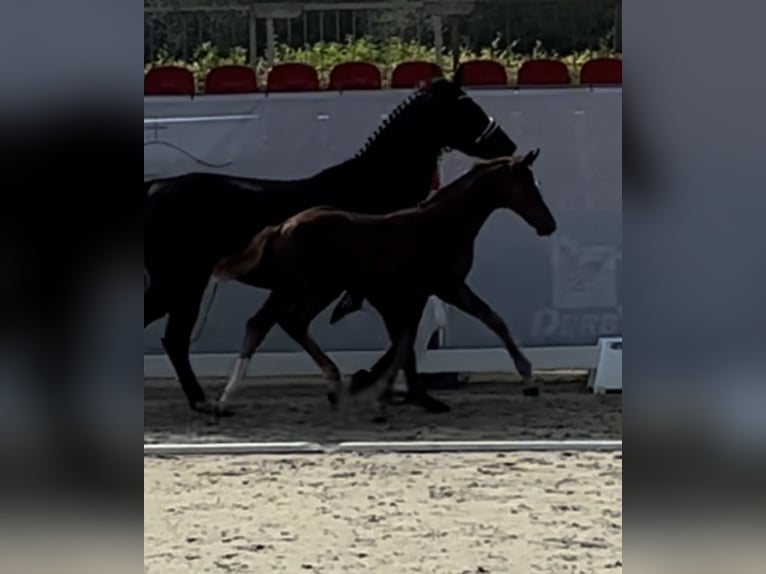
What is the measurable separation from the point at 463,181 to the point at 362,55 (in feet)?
3.93

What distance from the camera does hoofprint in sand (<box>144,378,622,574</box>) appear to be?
12.9 ft

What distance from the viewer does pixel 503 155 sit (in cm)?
700

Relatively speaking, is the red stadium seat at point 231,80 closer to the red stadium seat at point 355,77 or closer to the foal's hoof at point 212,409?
the red stadium seat at point 355,77

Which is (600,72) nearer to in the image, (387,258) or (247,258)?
(387,258)

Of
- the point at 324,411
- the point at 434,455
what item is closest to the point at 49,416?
the point at 434,455

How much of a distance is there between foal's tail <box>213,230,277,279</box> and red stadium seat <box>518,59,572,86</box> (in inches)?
65.3

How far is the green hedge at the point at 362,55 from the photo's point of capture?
7.54 metres

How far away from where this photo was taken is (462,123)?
6.93 meters

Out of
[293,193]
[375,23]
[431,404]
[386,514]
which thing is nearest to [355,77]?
[375,23]

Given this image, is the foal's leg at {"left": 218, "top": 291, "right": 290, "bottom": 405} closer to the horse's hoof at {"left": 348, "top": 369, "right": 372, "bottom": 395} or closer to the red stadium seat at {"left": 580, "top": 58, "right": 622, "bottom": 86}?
the horse's hoof at {"left": 348, "top": 369, "right": 372, "bottom": 395}

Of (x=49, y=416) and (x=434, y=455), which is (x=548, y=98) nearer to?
(x=434, y=455)

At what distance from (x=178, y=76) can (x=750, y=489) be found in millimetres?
6006

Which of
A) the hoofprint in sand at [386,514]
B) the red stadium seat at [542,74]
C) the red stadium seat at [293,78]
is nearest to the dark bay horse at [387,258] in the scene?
the red stadium seat at [542,74]

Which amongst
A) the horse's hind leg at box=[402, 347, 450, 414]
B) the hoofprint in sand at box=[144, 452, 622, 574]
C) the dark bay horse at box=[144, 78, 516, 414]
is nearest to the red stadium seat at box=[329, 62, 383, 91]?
the dark bay horse at box=[144, 78, 516, 414]
